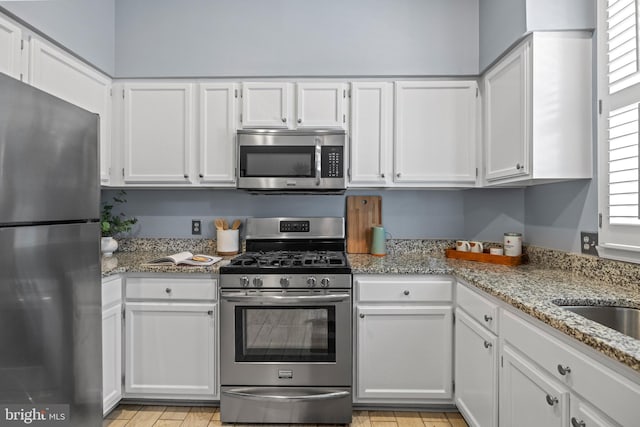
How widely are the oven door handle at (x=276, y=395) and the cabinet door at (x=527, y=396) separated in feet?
2.85

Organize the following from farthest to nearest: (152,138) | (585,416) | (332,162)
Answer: (152,138) → (332,162) → (585,416)

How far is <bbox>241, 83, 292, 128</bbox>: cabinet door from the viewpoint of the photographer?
253 cm

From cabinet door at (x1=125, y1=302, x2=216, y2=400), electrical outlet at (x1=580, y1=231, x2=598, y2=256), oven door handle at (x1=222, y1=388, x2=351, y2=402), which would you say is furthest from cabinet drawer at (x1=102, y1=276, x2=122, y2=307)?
electrical outlet at (x1=580, y1=231, x2=598, y2=256)

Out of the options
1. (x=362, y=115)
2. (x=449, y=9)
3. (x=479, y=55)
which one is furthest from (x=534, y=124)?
(x=449, y=9)

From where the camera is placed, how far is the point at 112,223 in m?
2.71

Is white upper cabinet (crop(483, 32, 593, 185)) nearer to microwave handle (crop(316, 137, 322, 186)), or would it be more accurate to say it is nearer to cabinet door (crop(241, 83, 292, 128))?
microwave handle (crop(316, 137, 322, 186))

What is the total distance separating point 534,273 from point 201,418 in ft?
6.81

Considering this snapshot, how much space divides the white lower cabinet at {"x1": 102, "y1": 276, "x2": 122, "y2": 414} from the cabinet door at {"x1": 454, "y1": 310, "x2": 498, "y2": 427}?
198 cm

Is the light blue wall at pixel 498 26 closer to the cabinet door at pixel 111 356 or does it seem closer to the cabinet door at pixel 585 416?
the cabinet door at pixel 585 416

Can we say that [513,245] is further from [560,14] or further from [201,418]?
[201,418]

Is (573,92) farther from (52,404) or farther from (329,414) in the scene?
(52,404)

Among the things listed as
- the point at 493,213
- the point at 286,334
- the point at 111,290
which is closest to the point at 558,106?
the point at 493,213

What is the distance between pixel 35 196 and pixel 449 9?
2.72 metres

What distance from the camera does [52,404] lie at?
1272 millimetres
